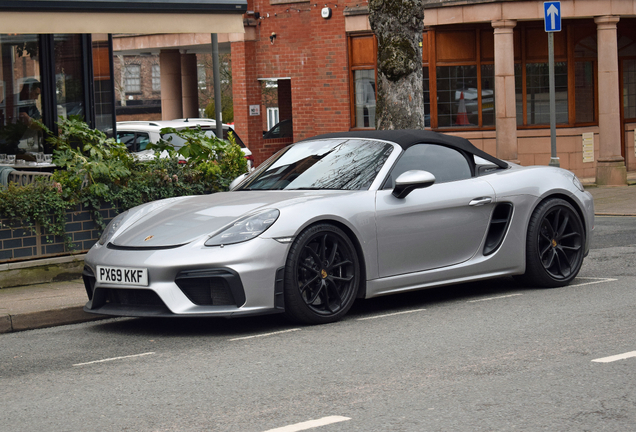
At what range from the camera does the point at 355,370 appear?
5.64m

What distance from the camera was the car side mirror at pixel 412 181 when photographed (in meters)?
7.29

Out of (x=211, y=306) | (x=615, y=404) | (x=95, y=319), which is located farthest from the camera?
(x=95, y=319)

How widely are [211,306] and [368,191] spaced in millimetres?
1597

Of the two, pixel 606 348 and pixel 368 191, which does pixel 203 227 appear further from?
pixel 606 348

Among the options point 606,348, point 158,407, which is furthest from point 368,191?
point 158,407

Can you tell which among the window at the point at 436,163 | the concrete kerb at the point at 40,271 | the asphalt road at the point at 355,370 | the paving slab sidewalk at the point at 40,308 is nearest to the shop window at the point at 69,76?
the concrete kerb at the point at 40,271

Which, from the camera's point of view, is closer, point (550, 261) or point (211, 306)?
point (211, 306)

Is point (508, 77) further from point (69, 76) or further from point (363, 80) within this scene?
point (69, 76)

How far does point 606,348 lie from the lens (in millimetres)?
6020

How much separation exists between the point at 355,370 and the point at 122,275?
2.08 metres

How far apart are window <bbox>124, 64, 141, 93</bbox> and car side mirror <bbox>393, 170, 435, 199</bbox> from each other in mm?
64060

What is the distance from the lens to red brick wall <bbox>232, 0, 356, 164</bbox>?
22.9m

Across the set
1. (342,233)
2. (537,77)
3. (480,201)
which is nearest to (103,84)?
(480,201)

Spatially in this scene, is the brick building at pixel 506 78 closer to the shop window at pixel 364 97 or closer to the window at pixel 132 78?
the shop window at pixel 364 97
